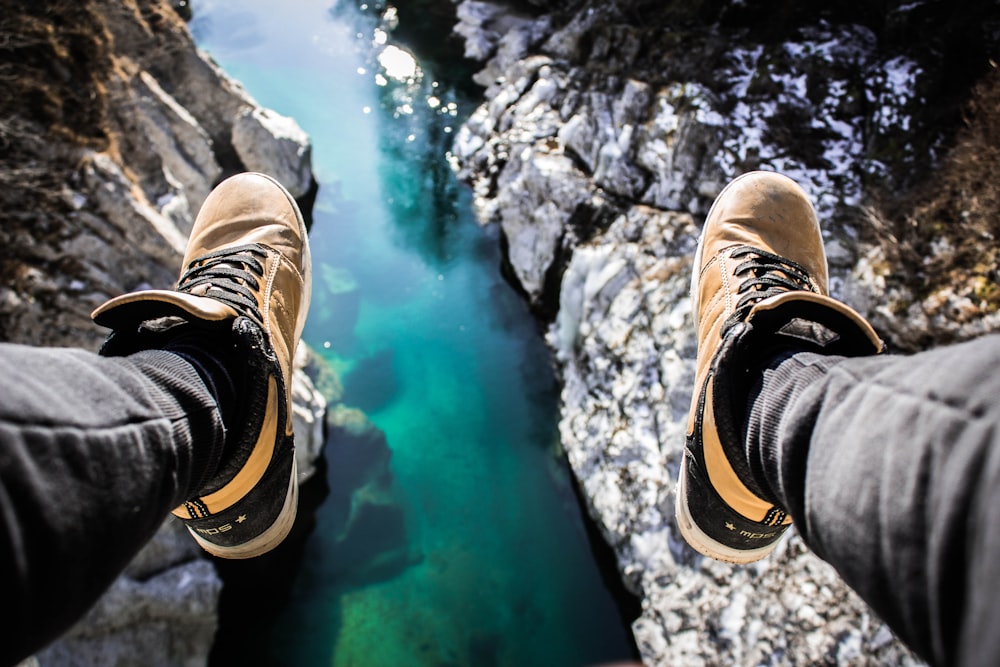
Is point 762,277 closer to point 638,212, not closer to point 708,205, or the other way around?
point 708,205

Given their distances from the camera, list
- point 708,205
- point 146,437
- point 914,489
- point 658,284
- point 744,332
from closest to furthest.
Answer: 1. point 914,489
2. point 146,437
3. point 744,332
4. point 658,284
5. point 708,205

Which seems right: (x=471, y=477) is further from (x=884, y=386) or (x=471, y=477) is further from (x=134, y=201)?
(x=884, y=386)

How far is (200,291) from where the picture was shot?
1.47m

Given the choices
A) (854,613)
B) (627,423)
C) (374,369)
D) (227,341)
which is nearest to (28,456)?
(227,341)

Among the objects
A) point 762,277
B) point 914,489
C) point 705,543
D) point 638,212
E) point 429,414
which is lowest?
point 429,414

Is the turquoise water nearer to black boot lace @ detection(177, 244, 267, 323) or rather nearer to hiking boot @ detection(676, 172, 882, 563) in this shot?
hiking boot @ detection(676, 172, 882, 563)

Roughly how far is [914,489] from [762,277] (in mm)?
1183

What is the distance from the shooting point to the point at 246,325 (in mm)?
1210

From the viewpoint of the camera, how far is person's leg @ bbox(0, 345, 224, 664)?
1.64 ft

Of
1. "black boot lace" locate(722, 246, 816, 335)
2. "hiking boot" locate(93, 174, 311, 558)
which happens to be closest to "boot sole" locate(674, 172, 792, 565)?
"black boot lace" locate(722, 246, 816, 335)

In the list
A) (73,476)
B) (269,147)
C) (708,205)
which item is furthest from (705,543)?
(269,147)

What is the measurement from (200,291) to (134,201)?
8.55 ft

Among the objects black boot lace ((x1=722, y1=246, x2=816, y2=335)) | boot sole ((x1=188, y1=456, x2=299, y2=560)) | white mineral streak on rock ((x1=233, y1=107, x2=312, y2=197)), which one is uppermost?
black boot lace ((x1=722, y1=246, x2=816, y2=335))

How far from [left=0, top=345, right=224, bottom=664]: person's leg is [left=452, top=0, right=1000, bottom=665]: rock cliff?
2.61 m
